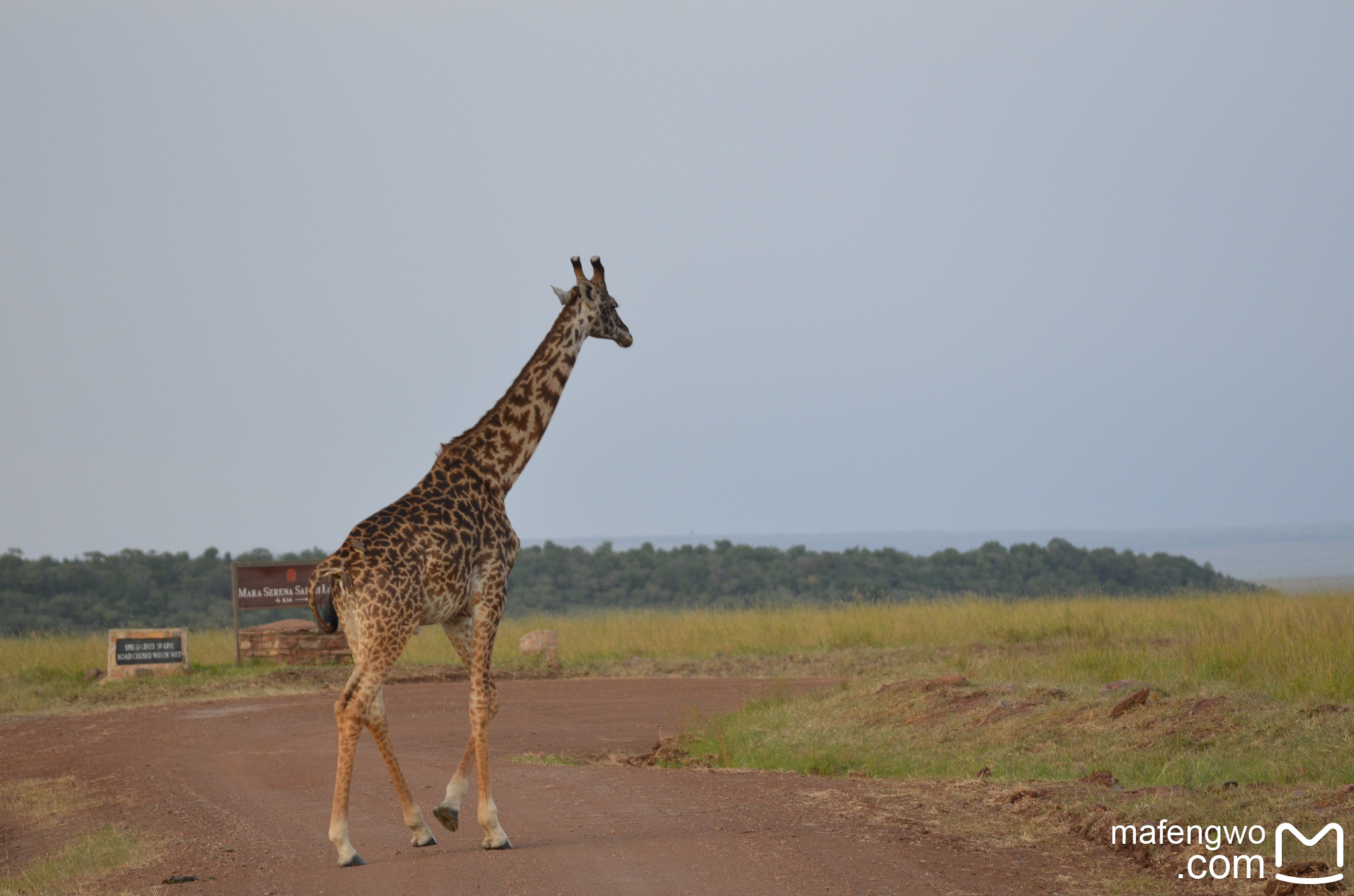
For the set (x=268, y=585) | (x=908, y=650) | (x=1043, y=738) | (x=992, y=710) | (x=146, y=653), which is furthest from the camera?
(x=268, y=585)

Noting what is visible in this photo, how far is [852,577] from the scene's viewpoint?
52.2 metres

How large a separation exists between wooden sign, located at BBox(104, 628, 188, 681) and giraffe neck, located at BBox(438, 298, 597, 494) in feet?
50.8

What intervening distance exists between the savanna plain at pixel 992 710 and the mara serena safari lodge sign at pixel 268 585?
1175mm

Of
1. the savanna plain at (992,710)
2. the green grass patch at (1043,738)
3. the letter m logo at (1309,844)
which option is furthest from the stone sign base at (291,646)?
the letter m logo at (1309,844)

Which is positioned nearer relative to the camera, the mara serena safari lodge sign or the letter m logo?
the letter m logo

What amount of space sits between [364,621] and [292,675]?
15667mm

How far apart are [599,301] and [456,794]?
352 cm

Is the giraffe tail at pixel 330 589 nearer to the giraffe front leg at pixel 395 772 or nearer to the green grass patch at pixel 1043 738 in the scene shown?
the giraffe front leg at pixel 395 772

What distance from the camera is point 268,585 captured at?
23.8m

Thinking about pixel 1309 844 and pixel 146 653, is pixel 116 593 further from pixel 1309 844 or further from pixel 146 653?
pixel 1309 844

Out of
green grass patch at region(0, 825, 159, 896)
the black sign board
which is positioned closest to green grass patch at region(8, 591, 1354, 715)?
the black sign board

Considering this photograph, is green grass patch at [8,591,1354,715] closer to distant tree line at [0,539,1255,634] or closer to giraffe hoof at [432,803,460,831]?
giraffe hoof at [432,803,460,831]

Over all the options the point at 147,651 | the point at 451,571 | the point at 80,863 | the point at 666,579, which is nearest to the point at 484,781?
the point at 451,571

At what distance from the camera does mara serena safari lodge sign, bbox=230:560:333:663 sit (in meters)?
23.5
